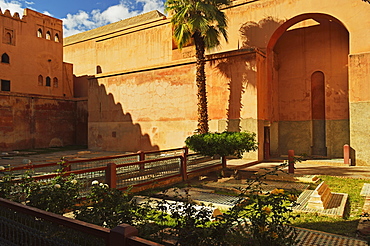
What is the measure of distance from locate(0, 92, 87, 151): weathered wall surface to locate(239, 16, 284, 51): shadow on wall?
15779mm

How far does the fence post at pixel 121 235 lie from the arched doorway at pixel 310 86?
15950 millimetres

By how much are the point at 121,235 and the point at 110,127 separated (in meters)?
19.4

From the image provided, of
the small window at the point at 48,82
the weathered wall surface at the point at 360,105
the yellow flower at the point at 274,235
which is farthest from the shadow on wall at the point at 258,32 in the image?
the small window at the point at 48,82

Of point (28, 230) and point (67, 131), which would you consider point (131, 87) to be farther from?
point (28, 230)

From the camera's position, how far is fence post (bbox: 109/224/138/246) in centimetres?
271

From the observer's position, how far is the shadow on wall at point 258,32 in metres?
17.1

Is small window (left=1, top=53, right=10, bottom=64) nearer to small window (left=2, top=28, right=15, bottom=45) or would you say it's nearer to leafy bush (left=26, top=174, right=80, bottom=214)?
small window (left=2, top=28, right=15, bottom=45)

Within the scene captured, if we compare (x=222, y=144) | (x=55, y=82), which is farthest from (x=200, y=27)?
(x=55, y=82)

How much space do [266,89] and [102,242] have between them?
14954 millimetres

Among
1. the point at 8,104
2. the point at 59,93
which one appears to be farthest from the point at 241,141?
the point at 59,93

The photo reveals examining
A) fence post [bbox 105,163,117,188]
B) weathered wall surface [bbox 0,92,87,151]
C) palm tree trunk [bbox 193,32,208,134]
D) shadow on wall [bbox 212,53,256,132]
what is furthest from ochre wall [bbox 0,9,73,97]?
fence post [bbox 105,163,117,188]

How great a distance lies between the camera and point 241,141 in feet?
38.1

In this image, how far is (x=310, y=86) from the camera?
18.4 metres

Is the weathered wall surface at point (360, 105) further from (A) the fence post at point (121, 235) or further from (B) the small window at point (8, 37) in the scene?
(B) the small window at point (8, 37)
